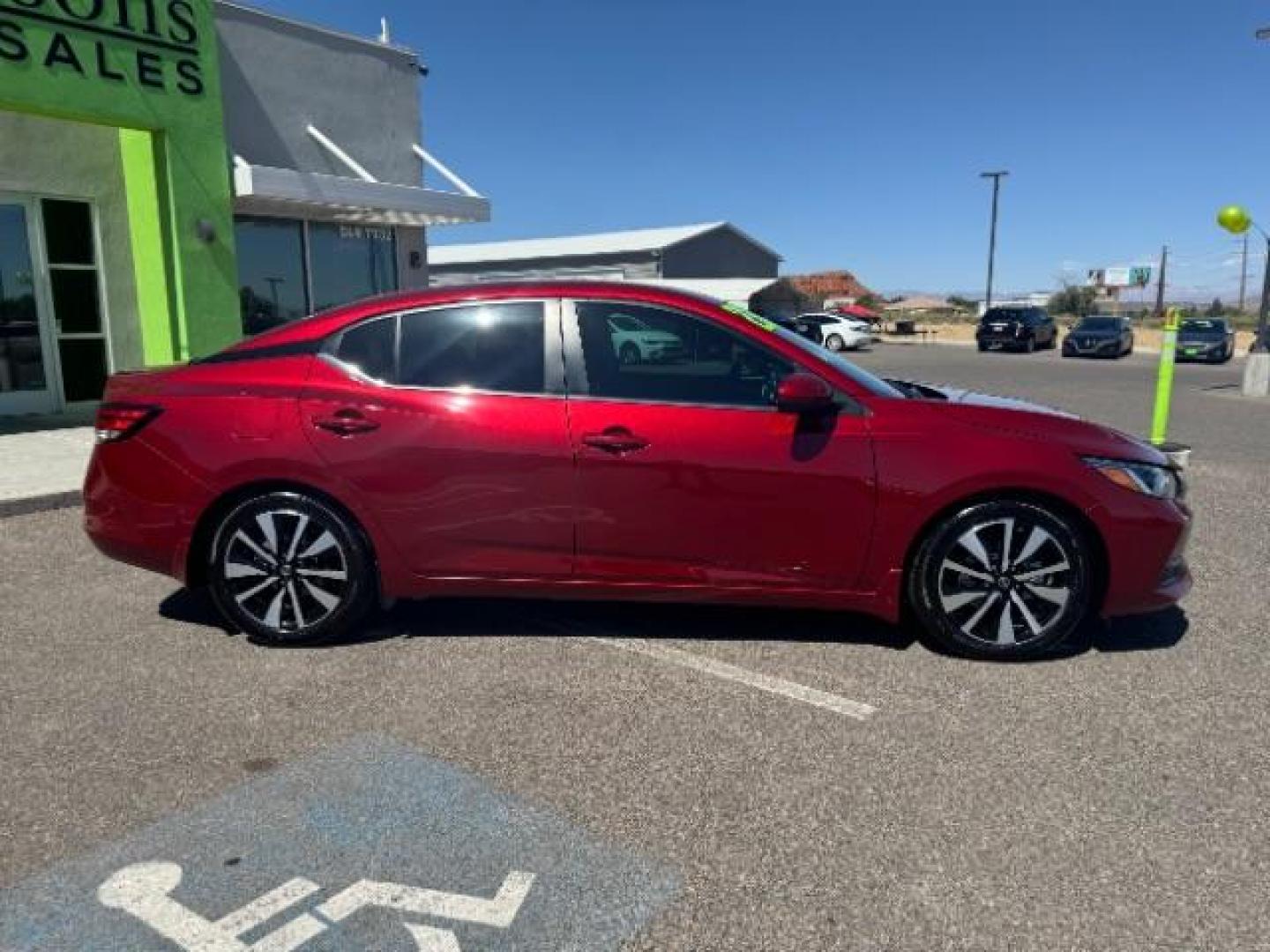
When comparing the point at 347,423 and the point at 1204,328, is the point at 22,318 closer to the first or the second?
the point at 347,423

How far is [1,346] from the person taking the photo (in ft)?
32.0

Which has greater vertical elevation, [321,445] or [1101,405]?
[321,445]

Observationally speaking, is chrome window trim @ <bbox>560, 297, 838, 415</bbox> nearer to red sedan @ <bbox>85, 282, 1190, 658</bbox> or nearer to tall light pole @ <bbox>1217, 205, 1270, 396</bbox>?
red sedan @ <bbox>85, 282, 1190, 658</bbox>

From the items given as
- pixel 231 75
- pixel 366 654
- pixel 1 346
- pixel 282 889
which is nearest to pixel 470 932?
pixel 282 889

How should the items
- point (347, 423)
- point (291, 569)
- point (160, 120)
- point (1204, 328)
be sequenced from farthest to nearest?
1. point (1204, 328)
2. point (160, 120)
3. point (291, 569)
4. point (347, 423)

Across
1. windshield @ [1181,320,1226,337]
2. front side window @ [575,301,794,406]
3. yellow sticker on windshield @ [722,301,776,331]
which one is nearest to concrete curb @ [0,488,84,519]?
front side window @ [575,301,794,406]

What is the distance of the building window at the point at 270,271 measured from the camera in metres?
11.6

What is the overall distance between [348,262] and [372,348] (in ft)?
32.9

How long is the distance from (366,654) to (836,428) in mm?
2276

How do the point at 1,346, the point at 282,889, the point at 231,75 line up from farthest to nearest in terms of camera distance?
the point at 231,75 → the point at 1,346 → the point at 282,889

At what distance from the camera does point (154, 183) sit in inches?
382

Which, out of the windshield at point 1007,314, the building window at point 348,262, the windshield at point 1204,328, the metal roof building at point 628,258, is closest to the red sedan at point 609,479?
the building window at point 348,262

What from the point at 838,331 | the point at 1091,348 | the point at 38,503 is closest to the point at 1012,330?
the point at 1091,348

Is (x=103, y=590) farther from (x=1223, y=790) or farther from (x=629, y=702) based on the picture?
(x=1223, y=790)
